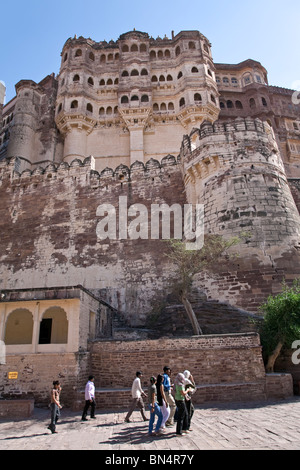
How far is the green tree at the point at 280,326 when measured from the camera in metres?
9.40

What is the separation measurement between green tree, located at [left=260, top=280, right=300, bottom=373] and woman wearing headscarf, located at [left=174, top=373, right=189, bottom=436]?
188 inches

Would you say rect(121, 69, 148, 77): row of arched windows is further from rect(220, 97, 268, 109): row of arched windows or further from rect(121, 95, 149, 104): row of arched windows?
rect(220, 97, 268, 109): row of arched windows

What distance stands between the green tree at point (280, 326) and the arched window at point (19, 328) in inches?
368

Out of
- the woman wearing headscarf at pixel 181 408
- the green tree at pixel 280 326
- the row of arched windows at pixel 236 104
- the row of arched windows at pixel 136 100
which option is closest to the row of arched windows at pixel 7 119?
the row of arched windows at pixel 136 100

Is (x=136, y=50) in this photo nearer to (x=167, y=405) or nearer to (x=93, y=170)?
(x=93, y=170)

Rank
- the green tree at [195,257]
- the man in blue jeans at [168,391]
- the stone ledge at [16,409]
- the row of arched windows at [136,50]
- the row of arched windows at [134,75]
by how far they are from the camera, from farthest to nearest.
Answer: the row of arched windows at [136,50] < the row of arched windows at [134,75] < the green tree at [195,257] < the stone ledge at [16,409] < the man in blue jeans at [168,391]

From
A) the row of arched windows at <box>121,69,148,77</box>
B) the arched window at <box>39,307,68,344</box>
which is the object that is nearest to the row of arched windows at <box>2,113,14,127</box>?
the row of arched windows at <box>121,69,148,77</box>

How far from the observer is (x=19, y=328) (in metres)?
14.0

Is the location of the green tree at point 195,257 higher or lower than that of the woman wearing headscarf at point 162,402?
higher

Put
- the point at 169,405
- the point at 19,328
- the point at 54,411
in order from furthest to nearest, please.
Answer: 1. the point at 19,328
2. the point at 169,405
3. the point at 54,411

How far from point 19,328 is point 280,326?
10362mm

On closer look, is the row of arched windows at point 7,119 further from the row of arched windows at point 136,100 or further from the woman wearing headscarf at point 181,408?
the woman wearing headscarf at point 181,408

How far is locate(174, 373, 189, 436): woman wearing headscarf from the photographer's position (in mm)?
5617

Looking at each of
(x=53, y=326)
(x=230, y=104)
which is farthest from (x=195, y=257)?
(x=230, y=104)
